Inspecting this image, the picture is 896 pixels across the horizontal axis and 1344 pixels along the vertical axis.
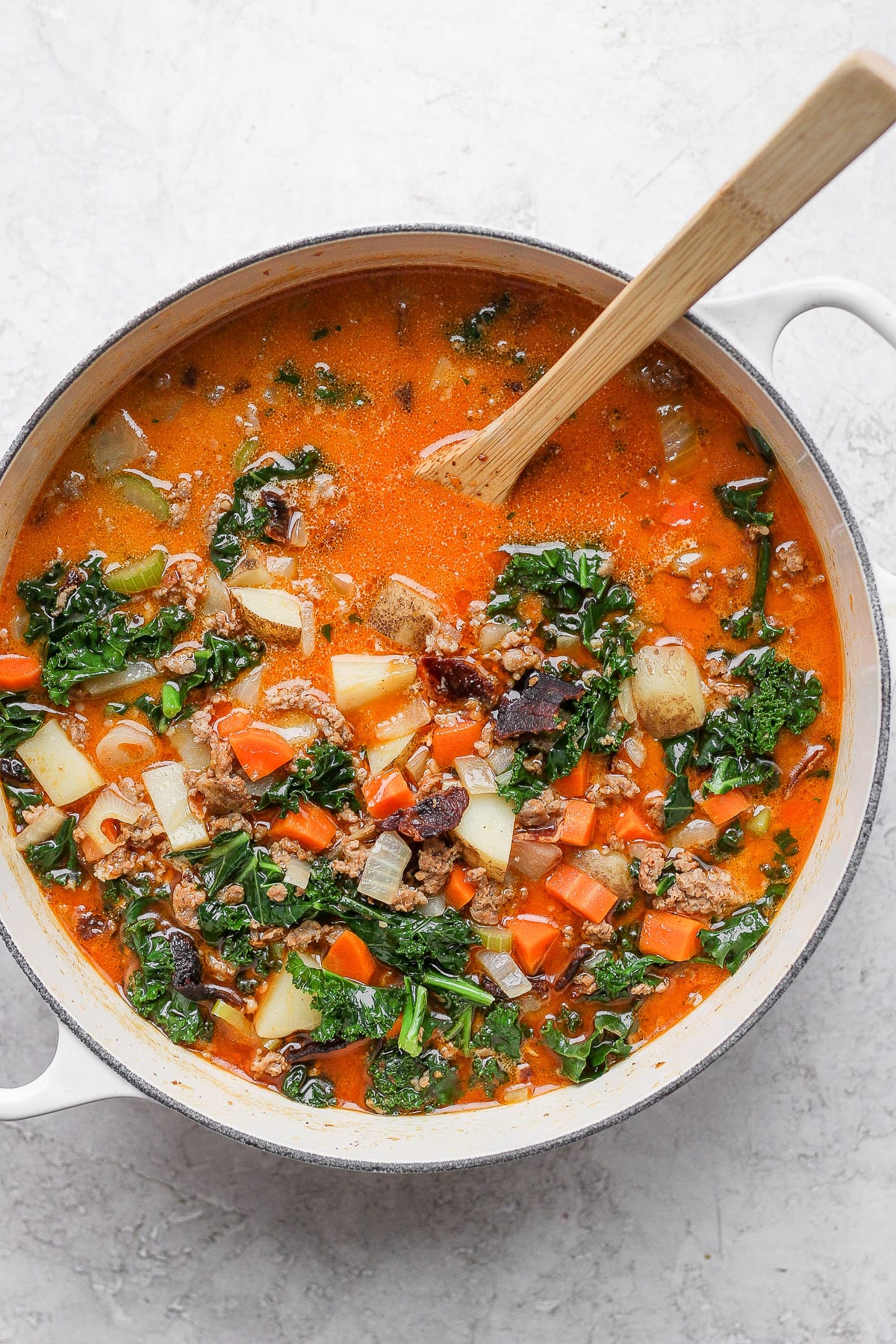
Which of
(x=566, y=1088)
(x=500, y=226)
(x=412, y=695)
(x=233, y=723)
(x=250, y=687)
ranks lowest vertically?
(x=566, y=1088)

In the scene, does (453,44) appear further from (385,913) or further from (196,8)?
(385,913)

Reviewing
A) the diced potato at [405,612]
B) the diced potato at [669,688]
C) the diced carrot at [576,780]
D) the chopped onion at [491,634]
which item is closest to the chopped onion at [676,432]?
the diced potato at [669,688]

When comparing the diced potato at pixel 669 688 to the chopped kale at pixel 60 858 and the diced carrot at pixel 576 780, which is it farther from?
the chopped kale at pixel 60 858

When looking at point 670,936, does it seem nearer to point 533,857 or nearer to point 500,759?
point 533,857

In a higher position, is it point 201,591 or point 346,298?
point 346,298

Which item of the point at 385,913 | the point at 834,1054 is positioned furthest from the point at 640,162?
the point at 834,1054

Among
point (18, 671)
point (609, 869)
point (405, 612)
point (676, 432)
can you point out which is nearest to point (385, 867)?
point (609, 869)

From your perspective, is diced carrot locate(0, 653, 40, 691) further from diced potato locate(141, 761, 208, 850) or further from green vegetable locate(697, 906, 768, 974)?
green vegetable locate(697, 906, 768, 974)
